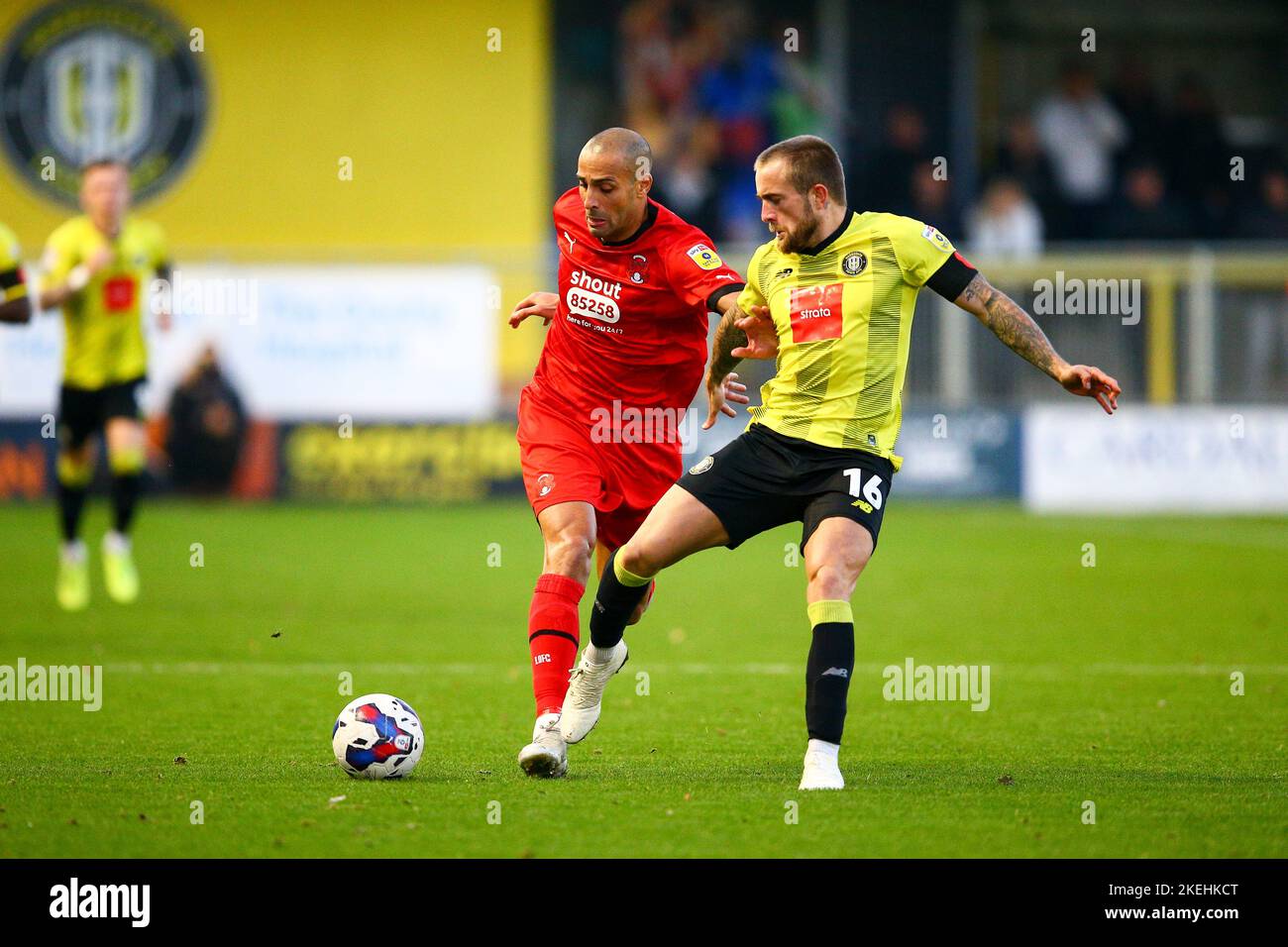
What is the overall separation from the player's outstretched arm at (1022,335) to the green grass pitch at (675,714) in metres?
1.31

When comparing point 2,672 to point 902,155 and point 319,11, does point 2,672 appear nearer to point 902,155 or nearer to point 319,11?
point 902,155

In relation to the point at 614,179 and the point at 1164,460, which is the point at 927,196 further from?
the point at 614,179

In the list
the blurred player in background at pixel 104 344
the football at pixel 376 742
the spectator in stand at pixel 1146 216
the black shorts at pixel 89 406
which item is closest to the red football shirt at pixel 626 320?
the football at pixel 376 742

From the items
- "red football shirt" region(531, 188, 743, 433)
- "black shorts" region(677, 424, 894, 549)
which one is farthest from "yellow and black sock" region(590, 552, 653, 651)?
"red football shirt" region(531, 188, 743, 433)

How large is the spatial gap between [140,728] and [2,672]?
1.82 m

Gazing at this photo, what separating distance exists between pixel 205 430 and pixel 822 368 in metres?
14.6

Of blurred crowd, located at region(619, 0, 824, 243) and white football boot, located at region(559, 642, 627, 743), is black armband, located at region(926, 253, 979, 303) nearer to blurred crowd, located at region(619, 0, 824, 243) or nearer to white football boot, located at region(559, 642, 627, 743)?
white football boot, located at region(559, 642, 627, 743)

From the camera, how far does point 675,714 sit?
772 cm

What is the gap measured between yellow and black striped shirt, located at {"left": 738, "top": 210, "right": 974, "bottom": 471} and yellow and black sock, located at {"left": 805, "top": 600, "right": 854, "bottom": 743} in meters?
0.60

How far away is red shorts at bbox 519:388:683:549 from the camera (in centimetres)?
687

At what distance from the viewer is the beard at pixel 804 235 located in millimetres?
6156
